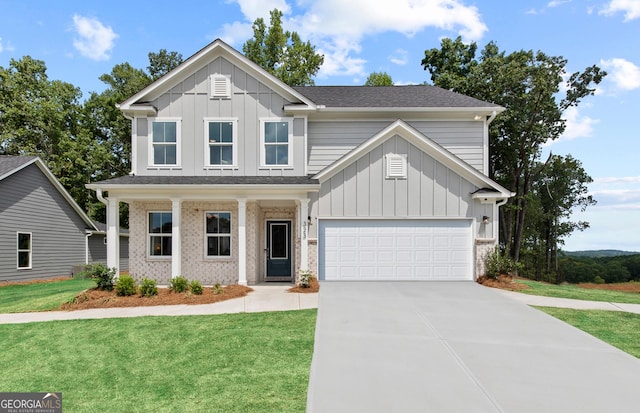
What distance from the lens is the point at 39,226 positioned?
18594 mm

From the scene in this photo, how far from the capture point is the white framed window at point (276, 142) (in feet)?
42.9

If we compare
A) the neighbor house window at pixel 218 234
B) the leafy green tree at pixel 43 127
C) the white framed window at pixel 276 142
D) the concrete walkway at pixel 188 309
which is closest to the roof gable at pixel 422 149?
the white framed window at pixel 276 142

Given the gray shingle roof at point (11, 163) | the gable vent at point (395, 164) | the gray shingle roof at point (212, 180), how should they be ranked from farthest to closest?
the gray shingle roof at point (11, 163), the gable vent at point (395, 164), the gray shingle roof at point (212, 180)

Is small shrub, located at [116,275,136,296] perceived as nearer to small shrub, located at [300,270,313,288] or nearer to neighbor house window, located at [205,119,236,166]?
neighbor house window, located at [205,119,236,166]

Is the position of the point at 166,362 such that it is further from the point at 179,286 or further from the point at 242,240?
the point at 242,240

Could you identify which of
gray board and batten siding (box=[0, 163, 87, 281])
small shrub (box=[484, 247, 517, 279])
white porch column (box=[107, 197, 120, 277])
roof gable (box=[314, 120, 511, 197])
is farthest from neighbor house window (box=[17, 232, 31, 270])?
small shrub (box=[484, 247, 517, 279])

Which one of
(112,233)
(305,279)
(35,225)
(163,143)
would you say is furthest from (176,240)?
(35,225)

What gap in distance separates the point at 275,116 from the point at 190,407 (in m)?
10.3

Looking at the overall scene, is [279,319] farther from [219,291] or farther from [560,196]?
[560,196]

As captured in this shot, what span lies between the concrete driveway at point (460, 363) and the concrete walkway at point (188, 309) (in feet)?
4.03

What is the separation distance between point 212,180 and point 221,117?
2334 mm

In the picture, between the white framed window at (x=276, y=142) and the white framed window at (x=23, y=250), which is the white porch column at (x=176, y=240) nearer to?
the white framed window at (x=276, y=142)

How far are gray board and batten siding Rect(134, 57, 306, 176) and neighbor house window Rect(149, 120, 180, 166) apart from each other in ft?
0.62

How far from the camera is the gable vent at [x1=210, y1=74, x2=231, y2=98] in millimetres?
13062
